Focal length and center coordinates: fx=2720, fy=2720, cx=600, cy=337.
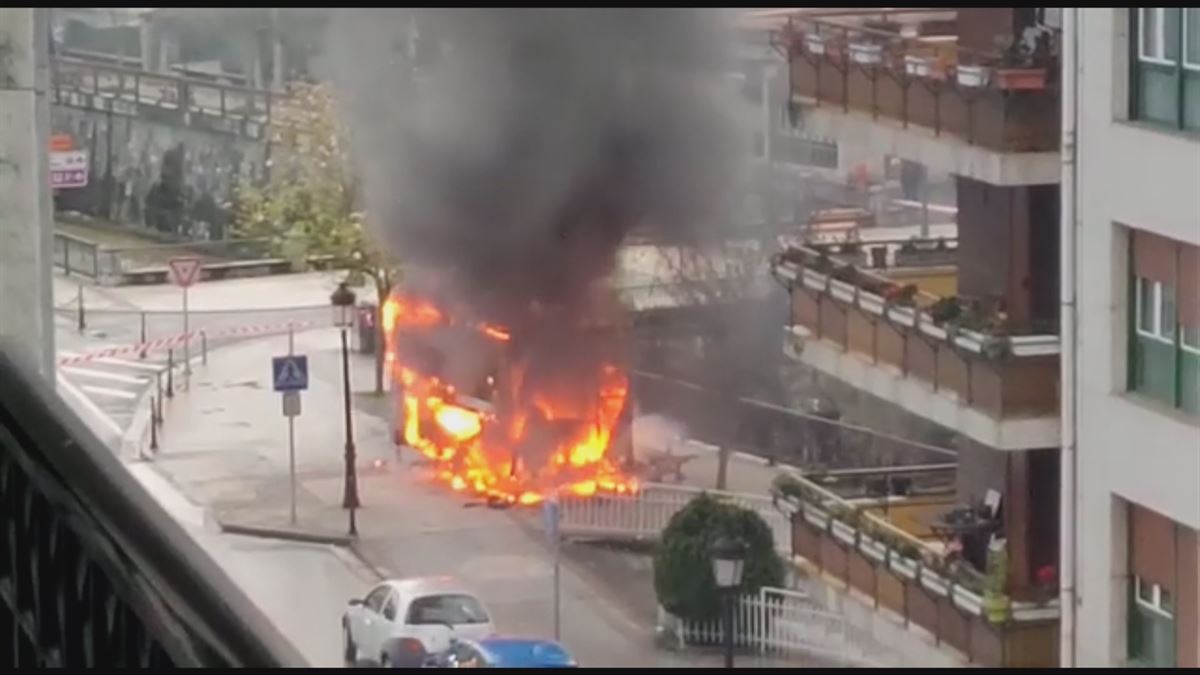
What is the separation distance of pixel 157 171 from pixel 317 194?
1.03 m

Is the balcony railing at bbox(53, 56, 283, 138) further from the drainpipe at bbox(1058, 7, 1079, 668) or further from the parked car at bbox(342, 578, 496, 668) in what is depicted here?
the drainpipe at bbox(1058, 7, 1079, 668)

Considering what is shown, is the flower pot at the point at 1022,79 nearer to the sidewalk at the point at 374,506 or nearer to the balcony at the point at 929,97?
the balcony at the point at 929,97

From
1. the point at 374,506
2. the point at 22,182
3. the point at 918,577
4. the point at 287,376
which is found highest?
the point at 22,182

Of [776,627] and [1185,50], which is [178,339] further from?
[1185,50]

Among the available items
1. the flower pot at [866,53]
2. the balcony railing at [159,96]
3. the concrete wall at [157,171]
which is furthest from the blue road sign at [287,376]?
the flower pot at [866,53]

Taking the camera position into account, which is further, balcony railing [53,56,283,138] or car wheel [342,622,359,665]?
balcony railing [53,56,283,138]

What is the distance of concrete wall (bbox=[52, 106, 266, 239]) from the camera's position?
18.7 ft

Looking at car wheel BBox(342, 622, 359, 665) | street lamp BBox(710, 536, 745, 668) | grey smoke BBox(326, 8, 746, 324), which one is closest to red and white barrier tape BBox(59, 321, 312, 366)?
grey smoke BBox(326, 8, 746, 324)

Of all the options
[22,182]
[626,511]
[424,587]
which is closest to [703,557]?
[424,587]

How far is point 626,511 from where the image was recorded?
4105mm

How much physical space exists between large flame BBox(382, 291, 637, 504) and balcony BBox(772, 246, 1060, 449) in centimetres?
211

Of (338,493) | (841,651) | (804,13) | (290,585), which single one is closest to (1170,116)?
(804,13)

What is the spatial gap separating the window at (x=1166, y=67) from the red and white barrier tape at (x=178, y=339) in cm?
350

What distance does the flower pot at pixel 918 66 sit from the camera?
1.96m
